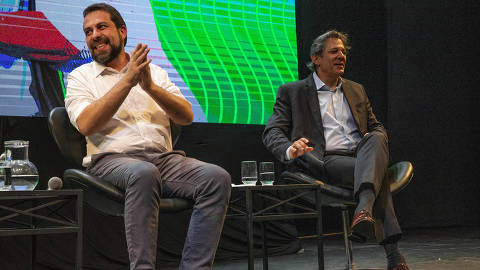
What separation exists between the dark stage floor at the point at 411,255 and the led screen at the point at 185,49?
104cm

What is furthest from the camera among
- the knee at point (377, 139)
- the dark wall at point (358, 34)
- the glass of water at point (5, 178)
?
the dark wall at point (358, 34)

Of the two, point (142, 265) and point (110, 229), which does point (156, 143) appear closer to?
point (142, 265)

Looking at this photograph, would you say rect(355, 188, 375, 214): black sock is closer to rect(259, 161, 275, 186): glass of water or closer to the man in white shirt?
rect(259, 161, 275, 186): glass of water

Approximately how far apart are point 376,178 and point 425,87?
292 centimetres

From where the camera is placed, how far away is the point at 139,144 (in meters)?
2.42

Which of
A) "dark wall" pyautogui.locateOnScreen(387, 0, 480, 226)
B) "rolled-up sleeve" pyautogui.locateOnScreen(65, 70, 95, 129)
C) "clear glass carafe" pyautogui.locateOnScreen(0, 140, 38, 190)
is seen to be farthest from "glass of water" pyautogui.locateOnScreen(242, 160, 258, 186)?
"dark wall" pyautogui.locateOnScreen(387, 0, 480, 226)

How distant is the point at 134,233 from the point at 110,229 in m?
1.51

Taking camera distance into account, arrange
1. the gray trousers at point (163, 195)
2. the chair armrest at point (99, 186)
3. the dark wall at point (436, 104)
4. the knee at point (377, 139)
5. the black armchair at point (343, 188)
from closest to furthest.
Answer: the gray trousers at point (163, 195), the chair armrest at point (99, 186), the knee at point (377, 139), the black armchair at point (343, 188), the dark wall at point (436, 104)

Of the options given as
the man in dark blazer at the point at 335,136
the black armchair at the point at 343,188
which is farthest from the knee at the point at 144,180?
the black armchair at the point at 343,188

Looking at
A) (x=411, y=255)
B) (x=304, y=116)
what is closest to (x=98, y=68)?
(x=304, y=116)

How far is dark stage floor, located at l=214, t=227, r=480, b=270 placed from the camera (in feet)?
10.7

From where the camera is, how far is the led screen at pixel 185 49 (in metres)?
3.19

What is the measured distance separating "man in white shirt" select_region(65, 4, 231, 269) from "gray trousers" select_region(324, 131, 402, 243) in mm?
703

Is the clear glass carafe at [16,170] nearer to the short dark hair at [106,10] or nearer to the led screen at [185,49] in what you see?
the short dark hair at [106,10]
